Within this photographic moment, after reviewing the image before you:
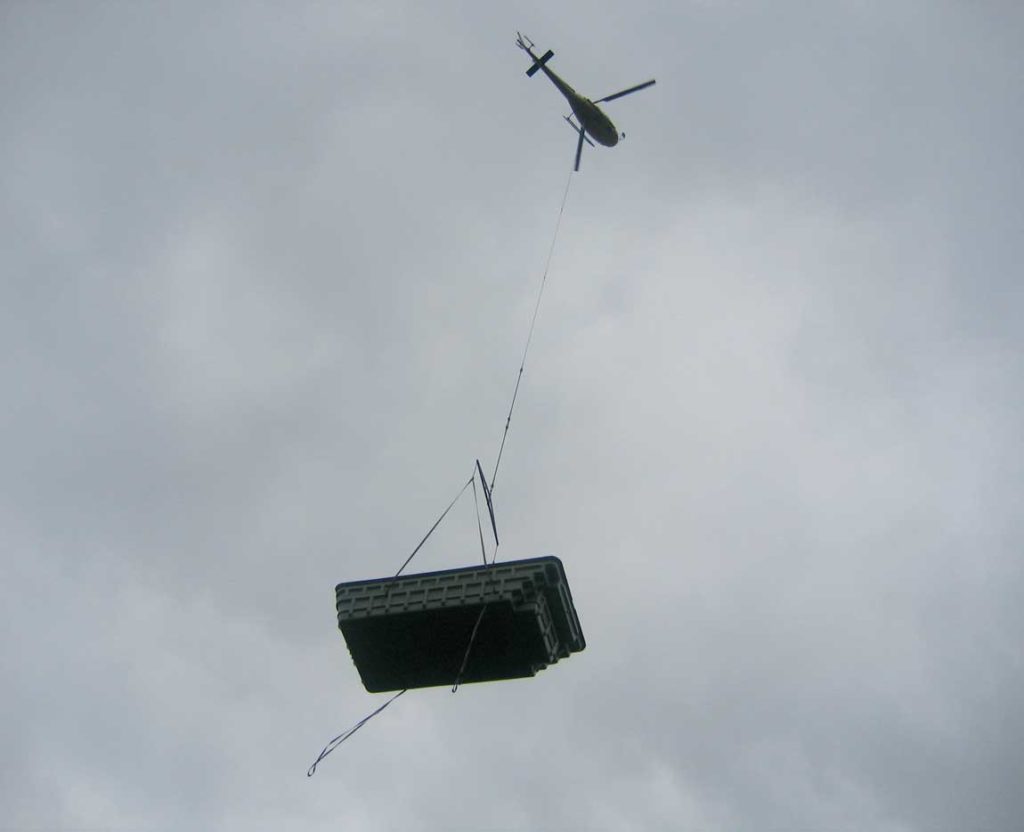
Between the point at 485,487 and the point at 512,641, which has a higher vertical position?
the point at 485,487

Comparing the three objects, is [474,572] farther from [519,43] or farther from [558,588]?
[519,43]

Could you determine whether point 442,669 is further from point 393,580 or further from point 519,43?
point 519,43

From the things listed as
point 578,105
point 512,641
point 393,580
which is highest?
point 578,105

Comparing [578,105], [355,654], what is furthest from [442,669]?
[578,105]

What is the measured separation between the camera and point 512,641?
68062 millimetres

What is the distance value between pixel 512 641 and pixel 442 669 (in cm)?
601

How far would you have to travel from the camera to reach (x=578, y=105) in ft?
267

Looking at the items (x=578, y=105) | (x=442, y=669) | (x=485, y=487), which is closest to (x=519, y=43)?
(x=578, y=105)

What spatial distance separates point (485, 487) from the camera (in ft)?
229

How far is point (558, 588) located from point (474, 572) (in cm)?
546

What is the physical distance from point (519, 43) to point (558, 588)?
40.5 metres

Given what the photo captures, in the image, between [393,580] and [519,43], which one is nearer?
[393,580]

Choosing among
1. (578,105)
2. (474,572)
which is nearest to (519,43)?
(578,105)

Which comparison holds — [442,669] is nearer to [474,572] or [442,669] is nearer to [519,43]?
[474,572]
